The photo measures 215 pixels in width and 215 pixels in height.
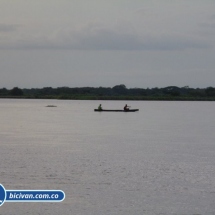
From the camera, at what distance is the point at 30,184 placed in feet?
62.2

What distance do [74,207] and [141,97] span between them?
134 meters

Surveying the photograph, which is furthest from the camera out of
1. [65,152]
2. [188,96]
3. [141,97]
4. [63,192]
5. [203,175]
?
[188,96]

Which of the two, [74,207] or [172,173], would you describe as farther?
[172,173]

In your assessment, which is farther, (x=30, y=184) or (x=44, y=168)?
(x=44, y=168)

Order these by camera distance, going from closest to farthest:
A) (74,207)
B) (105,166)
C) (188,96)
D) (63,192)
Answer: (74,207) < (63,192) < (105,166) < (188,96)

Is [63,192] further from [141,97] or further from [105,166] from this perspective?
[141,97]

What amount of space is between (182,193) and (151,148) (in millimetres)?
12077

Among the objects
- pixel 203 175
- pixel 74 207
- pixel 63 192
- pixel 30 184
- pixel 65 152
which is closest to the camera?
pixel 74 207

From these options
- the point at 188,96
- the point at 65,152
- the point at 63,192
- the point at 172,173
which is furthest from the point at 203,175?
the point at 188,96

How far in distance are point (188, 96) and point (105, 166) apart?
140398mm

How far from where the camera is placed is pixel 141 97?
15012 cm

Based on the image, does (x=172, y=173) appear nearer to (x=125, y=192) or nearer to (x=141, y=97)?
(x=125, y=192)

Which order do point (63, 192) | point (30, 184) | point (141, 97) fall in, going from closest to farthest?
1. point (63, 192)
2. point (30, 184)
3. point (141, 97)

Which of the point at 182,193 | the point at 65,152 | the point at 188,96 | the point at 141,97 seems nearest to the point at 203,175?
the point at 182,193
